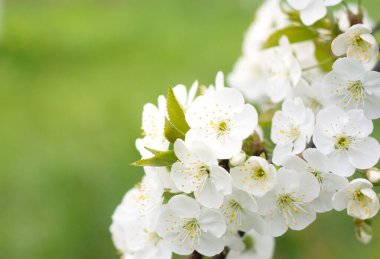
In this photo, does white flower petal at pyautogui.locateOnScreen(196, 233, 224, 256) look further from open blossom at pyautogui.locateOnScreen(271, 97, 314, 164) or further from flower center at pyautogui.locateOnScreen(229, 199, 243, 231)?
open blossom at pyautogui.locateOnScreen(271, 97, 314, 164)

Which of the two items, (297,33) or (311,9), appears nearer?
(311,9)

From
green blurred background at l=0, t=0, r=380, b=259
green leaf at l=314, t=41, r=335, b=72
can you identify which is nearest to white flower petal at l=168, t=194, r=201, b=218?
green leaf at l=314, t=41, r=335, b=72

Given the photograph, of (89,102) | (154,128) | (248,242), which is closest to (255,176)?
(154,128)

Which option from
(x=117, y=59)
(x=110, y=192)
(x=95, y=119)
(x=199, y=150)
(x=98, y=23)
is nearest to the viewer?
(x=199, y=150)

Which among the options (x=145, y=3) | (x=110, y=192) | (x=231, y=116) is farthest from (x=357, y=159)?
(x=145, y=3)

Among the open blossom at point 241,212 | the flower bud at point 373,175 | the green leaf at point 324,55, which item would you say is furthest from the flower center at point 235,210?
the green leaf at point 324,55

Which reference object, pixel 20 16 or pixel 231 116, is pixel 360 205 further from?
pixel 20 16

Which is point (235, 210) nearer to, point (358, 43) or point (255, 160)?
point (255, 160)

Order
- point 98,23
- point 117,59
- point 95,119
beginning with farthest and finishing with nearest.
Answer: point 98,23 → point 117,59 → point 95,119
